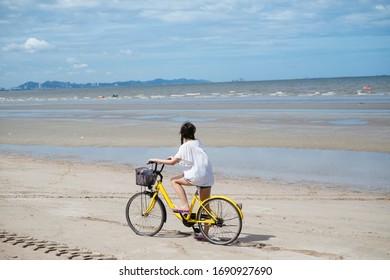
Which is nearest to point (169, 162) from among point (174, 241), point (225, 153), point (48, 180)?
point (174, 241)

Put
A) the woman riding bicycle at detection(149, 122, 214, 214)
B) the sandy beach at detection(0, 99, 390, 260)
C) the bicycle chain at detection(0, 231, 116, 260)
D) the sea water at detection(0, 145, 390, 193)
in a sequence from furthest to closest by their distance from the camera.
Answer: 1. the sea water at detection(0, 145, 390, 193)
2. the woman riding bicycle at detection(149, 122, 214, 214)
3. the sandy beach at detection(0, 99, 390, 260)
4. the bicycle chain at detection(0, 231, 116, 260)

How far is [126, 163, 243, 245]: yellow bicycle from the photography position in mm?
6871

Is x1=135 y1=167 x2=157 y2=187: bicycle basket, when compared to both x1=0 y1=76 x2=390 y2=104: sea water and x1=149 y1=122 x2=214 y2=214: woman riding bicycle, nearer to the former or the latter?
x1=149 y1=122 x2=214 y2=214: woman riding bicycle

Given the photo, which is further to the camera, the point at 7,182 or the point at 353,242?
the point at 7,182

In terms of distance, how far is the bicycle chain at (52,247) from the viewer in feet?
20.7

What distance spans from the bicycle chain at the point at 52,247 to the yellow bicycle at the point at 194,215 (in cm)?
116

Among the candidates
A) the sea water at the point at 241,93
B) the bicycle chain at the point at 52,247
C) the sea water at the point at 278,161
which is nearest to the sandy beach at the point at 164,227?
the bicycle chain at the point at 52,247

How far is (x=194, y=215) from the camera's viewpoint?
7.21m

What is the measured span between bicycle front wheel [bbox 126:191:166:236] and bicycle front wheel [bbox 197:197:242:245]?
0.73 metres

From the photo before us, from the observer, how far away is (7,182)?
11859mm

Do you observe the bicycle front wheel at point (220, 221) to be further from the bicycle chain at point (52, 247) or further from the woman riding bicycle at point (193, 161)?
the bicycle chain at point (52, 247)

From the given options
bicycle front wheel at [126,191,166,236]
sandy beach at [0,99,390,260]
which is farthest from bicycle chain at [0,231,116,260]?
bicycle front wheel at [126,191,166,236]

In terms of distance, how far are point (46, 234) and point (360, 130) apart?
57.5 ft
